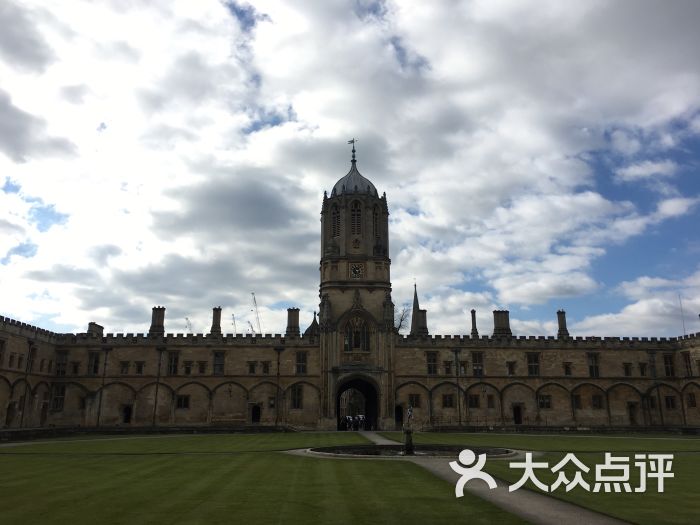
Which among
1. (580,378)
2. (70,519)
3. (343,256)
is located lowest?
(70,519)

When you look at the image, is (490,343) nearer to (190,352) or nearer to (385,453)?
(190,352)

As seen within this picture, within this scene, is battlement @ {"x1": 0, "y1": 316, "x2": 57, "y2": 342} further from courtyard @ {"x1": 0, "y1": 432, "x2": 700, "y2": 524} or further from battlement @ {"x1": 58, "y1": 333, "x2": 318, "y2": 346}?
courtyard @ {"x1": 0, "y1": 432, "x2": 700, "y2": 524}

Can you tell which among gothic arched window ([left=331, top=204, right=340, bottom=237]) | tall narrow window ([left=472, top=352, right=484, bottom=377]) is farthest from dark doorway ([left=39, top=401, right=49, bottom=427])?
tall narrow window ([left=472, top=352, right=484, bottom=377])

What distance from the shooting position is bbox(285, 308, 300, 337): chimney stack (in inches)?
2283

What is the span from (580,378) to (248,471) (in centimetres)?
4753

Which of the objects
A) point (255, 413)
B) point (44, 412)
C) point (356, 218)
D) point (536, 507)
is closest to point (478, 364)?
point (356, 218)

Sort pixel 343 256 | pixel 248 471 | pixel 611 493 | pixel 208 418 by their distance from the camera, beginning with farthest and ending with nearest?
pixel 343 256 → pixel 208 418 → pixel 248 471 → pixel 611 493

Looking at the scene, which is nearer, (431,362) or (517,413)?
(517,413)

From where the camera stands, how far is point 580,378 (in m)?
57.5

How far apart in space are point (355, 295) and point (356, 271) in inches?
112

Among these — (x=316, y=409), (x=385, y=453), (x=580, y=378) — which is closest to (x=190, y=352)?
(x=316, y=409)

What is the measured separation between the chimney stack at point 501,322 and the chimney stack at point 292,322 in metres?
21.1

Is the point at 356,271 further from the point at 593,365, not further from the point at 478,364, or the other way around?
the point at 593,365

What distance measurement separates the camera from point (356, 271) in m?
59.5
